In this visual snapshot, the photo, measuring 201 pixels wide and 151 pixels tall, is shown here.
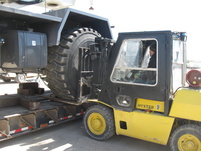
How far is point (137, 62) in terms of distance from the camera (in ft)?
13.1

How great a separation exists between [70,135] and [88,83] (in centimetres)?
124

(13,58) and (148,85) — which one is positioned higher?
(13,58)

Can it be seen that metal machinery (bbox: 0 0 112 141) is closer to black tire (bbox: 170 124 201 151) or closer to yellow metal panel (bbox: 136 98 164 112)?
yellow metal panel (bbox: 136 98 164 112)

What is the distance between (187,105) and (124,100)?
3.82 feet

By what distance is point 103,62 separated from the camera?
4457mm

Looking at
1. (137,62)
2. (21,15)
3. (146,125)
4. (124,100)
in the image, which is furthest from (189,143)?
(21,15)

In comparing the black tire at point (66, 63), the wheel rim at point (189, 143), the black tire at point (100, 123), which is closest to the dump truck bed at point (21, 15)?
the black tire at point (66, 63)

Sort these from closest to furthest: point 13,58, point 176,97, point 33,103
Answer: point 176,97 → point 13,58 → point 33,103

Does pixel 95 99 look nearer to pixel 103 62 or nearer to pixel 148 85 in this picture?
pixel 103 62

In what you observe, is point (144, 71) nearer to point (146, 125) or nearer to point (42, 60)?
point (146, 125)

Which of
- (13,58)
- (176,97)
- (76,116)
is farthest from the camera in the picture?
(76,116)

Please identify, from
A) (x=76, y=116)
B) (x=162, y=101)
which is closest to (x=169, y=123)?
(x=162, y=101)

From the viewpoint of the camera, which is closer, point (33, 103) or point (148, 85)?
point (148, 85)

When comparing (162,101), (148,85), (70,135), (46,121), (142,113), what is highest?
(148,85)
